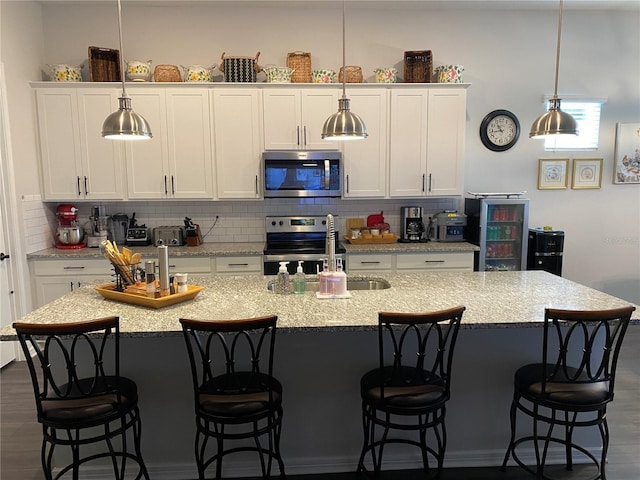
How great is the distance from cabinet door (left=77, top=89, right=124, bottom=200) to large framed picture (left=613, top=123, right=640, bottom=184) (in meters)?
5.18

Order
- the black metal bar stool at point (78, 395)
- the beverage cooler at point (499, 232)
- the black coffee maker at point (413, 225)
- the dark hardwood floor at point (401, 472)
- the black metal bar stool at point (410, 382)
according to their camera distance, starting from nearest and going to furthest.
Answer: the black metal bar stool at point (78, 395), the black metal bar stool at point (410, 382), the dark hardwood floor at point (401, 472), the beverage cooler at point (499, 232), the black coffee maker at point (413, 225)

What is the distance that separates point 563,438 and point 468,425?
Answer: 564mm

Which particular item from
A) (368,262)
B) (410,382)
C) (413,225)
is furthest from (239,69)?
(410,382)

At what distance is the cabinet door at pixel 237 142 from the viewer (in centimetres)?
432

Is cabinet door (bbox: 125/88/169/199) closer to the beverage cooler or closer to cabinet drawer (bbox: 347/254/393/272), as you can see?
cabinet drawer (bbox: 347/254/393/272)

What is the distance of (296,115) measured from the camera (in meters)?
4.37

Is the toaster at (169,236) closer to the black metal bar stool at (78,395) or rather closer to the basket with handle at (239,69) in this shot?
the basket with handle at (239,69)

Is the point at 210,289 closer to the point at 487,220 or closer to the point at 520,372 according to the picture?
the point at 520,372

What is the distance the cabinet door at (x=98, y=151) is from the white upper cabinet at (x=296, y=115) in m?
1.42

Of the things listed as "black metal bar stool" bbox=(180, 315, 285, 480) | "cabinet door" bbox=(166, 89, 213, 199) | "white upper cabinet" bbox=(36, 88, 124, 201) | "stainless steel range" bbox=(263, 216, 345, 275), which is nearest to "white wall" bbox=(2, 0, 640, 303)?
"white upper cabinet" bbox=(36, 88, 124, 201)

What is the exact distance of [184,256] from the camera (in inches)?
166

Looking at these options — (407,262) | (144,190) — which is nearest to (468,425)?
(407,262)

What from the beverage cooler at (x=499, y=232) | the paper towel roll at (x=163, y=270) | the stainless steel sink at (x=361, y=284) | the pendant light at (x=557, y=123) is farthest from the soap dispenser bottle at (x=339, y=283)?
the beverage cooler at (x=499, y=232)

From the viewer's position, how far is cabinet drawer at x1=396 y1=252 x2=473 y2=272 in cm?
438
